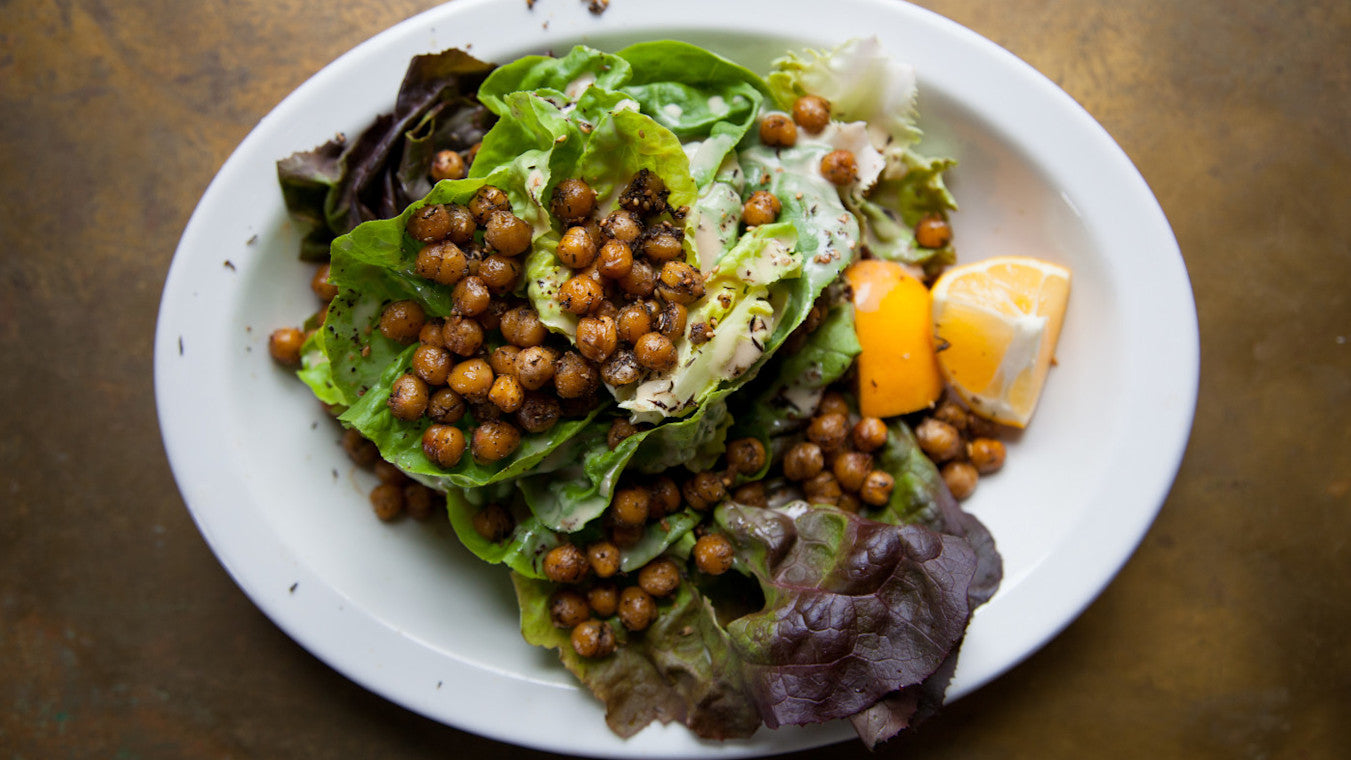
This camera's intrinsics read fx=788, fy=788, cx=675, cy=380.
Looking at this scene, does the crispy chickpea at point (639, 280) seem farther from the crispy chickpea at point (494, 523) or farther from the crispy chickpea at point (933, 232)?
the crispy chickpea at point (933, 232)

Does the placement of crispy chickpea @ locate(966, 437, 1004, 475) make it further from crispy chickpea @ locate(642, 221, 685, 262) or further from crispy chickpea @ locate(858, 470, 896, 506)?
crispy chickpea @ locate(642, 221, 685, 262)

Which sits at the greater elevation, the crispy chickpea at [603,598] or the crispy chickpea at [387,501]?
the crispy chickpea at [387,501]

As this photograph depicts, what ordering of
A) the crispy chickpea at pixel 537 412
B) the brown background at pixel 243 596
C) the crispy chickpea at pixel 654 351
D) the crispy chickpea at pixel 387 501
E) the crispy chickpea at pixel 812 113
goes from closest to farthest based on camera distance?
the crispy chickpea at pixel 654 351 < the crispy chickpea at pixel 537 412 < the crispy chickpea at pixel 812 113 < the crispy chickpea at pixel 387 501 < the brown background at pixel 243 596

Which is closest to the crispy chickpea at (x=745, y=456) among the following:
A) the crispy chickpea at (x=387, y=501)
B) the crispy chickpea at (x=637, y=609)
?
the crispy chickpea at (x=637, y=609)

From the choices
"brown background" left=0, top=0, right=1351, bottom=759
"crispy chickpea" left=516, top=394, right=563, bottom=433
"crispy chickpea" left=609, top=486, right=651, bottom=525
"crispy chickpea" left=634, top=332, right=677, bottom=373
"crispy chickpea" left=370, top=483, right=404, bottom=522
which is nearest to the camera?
"crispy chickpea" left=634, top=332, right=677, bottom=373

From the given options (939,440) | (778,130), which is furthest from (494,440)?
(939,440)

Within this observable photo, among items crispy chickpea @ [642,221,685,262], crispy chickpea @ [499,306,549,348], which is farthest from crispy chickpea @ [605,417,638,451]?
crispy chickpea @ [642,221,685,262]

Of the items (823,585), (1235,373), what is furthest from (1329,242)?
(823,585)
